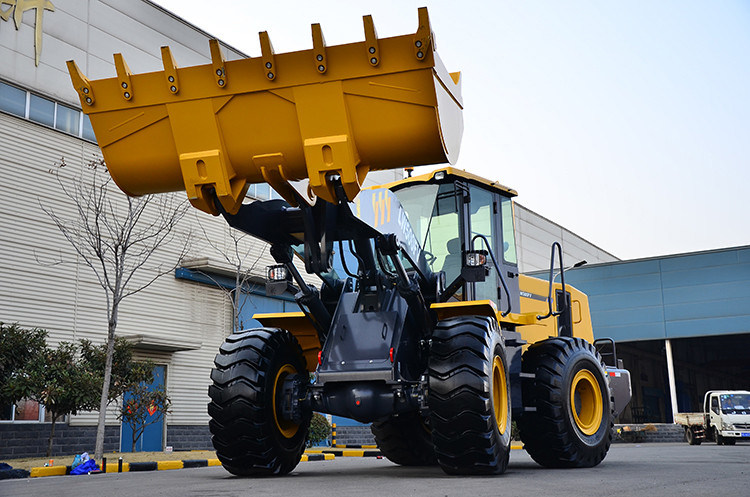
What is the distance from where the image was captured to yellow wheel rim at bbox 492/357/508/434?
7895mm

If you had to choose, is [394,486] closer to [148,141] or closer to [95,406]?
[148,141]

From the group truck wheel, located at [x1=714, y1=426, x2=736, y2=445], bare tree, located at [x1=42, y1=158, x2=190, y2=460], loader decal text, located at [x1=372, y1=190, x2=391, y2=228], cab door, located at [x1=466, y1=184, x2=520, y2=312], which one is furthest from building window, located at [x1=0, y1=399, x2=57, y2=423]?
truck wheel, located at [x1=714, y1=426, x2=736, y2=445]

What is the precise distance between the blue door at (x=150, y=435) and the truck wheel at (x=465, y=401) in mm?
→ 14503

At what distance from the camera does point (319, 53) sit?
20.1ft

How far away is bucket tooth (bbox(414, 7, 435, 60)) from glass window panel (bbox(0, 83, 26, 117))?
15.7 m

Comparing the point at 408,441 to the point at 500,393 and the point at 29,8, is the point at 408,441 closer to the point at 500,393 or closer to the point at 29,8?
the point at 500,393

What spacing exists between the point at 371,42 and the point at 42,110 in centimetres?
1611

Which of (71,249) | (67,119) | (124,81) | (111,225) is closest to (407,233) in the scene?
(124,81)

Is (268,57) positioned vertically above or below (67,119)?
below

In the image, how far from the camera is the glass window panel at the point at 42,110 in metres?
19.4

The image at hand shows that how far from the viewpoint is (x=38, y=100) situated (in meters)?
19.6

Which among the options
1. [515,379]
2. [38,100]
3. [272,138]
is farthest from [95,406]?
[272,138]

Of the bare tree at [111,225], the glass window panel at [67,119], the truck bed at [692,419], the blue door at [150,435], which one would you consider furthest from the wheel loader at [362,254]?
the truck bed at [692,419]

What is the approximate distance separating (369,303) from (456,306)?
Result: 0.90m
